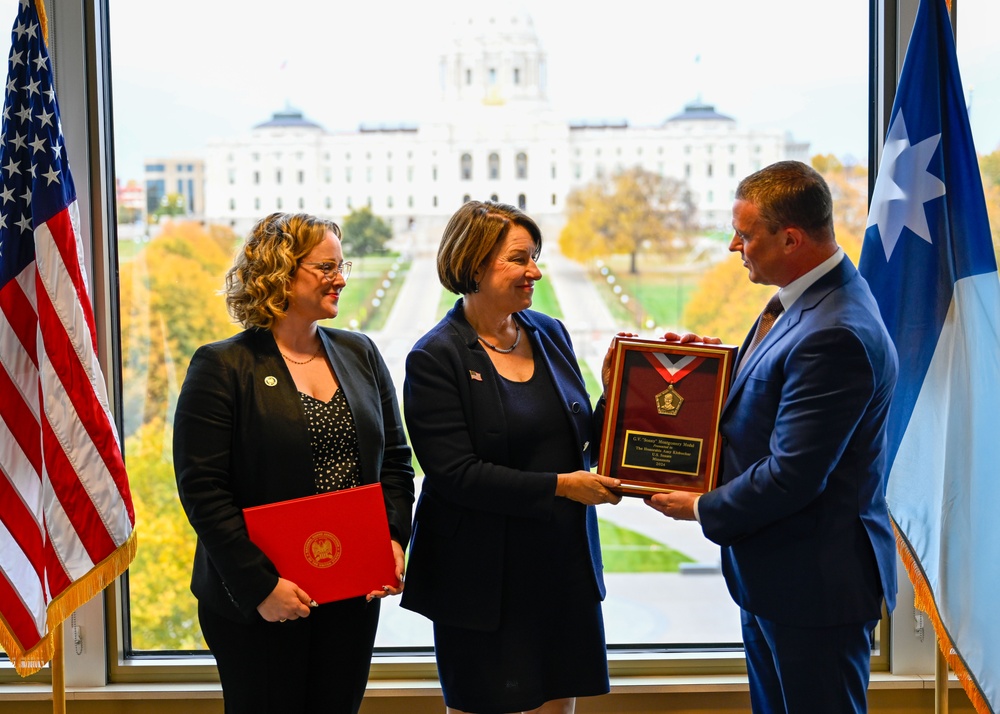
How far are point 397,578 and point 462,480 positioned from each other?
0.97 ft

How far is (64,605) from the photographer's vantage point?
247 cm

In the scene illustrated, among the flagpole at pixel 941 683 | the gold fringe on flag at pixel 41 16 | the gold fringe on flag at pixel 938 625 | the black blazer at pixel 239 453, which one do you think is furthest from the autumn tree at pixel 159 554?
the flagpole at pixel 941 683

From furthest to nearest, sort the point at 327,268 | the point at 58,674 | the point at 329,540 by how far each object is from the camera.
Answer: the point at 58,674
the point at 327,268
the point at 329,540

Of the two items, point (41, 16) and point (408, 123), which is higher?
point (41, 16)

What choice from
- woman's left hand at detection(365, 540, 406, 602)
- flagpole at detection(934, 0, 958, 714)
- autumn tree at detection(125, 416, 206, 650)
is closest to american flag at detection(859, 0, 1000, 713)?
flagpole at detection(934, 0, 958, 714)

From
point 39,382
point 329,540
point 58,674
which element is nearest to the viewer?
point 329,540

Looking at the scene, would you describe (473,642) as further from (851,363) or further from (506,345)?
(851,363)

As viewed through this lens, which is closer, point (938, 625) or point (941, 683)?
point (938, 625)

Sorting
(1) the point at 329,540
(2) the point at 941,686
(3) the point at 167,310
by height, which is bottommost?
(2) the point at 941,686

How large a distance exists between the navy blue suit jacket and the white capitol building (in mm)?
1068

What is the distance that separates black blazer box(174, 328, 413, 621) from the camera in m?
2.01

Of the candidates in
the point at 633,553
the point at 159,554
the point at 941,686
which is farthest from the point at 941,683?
the point at 159,554

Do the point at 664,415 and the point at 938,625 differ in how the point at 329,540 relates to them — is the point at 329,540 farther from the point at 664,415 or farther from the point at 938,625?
the point at 938,625

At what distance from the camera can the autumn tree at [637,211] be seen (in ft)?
9.78
